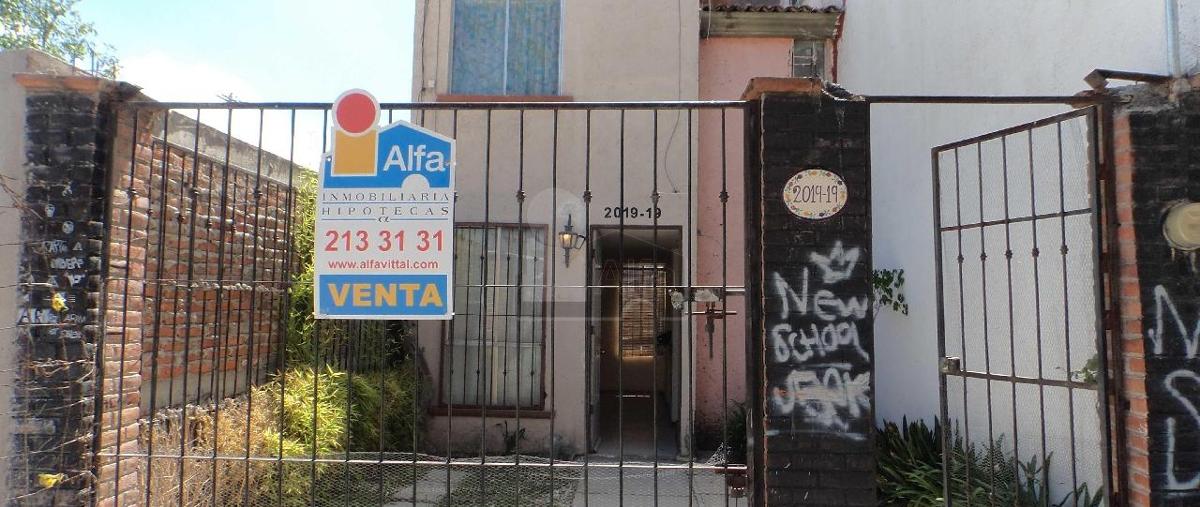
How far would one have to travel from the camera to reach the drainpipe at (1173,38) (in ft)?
10.0

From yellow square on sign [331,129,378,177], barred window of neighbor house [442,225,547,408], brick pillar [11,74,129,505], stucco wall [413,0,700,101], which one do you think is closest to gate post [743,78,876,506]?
yellow square on sign [331,129,378,177]

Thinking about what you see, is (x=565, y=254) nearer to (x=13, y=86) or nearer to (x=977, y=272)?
(x=977, y=272)

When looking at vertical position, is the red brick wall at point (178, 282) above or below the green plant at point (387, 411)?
above

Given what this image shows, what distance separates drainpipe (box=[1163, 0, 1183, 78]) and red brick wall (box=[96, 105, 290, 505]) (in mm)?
3992

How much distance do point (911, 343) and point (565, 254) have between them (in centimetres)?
327

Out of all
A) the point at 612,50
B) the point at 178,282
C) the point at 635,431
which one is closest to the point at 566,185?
the point at 612,50

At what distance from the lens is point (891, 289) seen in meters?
6.33

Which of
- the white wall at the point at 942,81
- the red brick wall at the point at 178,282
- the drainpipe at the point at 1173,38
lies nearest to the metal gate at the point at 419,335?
the red brick wall at the point at 178,282

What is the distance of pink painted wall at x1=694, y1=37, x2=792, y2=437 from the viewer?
24.5 ft

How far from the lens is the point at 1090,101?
3.06m

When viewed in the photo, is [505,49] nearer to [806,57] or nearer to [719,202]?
[719,202]

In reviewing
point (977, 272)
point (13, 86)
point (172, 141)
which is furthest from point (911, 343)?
point (13, 86)

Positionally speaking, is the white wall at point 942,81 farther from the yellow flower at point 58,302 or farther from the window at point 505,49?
the yellow flower at point 58,302

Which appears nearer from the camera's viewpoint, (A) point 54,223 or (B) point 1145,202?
(B) point 1145,202
